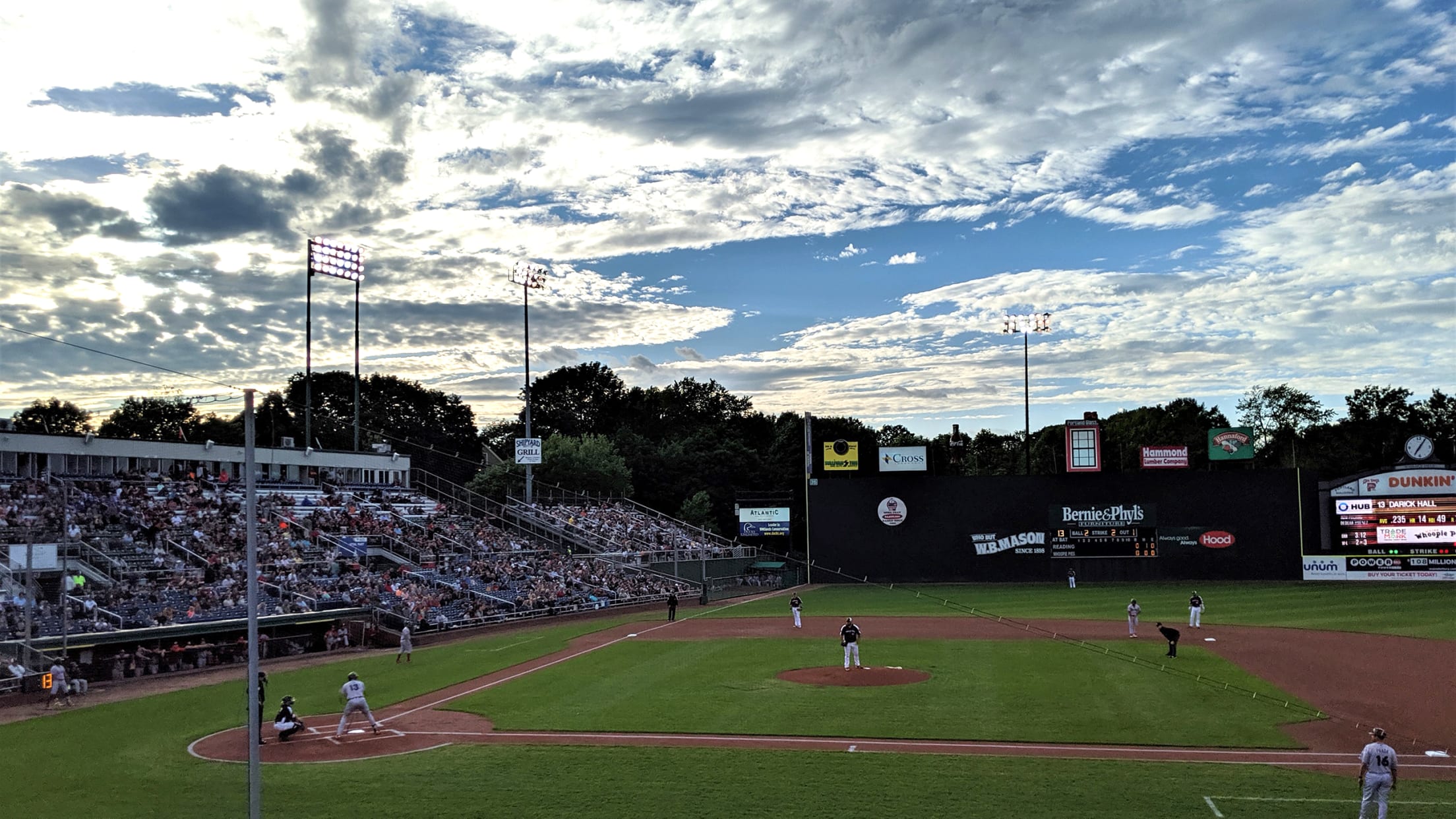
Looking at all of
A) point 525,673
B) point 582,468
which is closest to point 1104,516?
point 582,468

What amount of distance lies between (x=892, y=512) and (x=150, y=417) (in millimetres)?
60982

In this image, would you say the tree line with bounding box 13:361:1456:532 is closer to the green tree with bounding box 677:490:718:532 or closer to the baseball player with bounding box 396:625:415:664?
the green tree with bounding box 677:490:718:532

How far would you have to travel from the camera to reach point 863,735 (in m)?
22.4

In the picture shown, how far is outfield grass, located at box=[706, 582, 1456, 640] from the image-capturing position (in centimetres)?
4550

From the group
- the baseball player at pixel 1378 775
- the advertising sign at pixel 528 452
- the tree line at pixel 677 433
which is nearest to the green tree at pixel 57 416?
the tree line at pixel 677 433

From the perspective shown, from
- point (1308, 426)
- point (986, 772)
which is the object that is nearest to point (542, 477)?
point (986, 772)

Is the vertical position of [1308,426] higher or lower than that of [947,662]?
higher

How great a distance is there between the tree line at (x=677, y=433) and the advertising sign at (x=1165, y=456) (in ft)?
26.1

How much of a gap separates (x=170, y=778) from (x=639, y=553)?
152 feet

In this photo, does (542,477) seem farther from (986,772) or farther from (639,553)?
(986,772)

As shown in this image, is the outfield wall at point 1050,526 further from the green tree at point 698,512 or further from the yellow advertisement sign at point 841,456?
the green tree at point 698,512

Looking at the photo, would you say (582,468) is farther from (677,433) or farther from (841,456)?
(677,433)

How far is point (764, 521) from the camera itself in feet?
241

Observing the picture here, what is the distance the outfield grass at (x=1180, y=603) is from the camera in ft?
149
